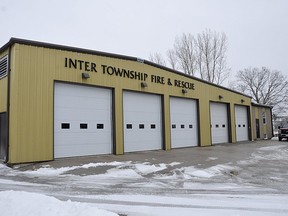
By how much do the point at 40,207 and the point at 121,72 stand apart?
449 inches

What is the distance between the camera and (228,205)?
5.66m

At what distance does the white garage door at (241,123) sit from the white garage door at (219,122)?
7.68ft

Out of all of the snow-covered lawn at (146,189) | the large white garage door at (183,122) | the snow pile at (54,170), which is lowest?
the snow-covered lawn at (146,189)

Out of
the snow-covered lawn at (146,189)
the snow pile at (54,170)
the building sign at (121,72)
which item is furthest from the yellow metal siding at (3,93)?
the snow pile at (54,170)

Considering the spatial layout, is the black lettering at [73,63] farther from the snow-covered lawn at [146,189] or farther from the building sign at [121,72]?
the snow-covered lawn at [146,189]

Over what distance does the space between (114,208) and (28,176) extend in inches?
192

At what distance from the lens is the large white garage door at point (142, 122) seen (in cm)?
1585

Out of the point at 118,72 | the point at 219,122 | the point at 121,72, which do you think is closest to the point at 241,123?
the point at 219,122

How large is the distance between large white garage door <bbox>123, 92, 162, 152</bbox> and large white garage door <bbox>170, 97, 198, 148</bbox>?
147 centimetres

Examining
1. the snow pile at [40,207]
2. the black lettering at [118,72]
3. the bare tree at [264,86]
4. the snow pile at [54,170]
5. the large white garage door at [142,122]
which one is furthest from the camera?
the bare tree at [264,86]

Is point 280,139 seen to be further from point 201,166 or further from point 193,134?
point 201,166

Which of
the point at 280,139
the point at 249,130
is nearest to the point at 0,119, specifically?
the point at 249,130

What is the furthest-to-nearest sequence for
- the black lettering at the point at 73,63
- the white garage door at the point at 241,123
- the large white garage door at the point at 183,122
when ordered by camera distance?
the white garage door at the point at 241,123
the large white garage door at the point at 183,122
the black lettering at the point at 73,63

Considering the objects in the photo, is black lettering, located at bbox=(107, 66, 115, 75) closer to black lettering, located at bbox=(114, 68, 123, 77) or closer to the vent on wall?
black lettering, located at bbox=(114, 68, 123, 77)
